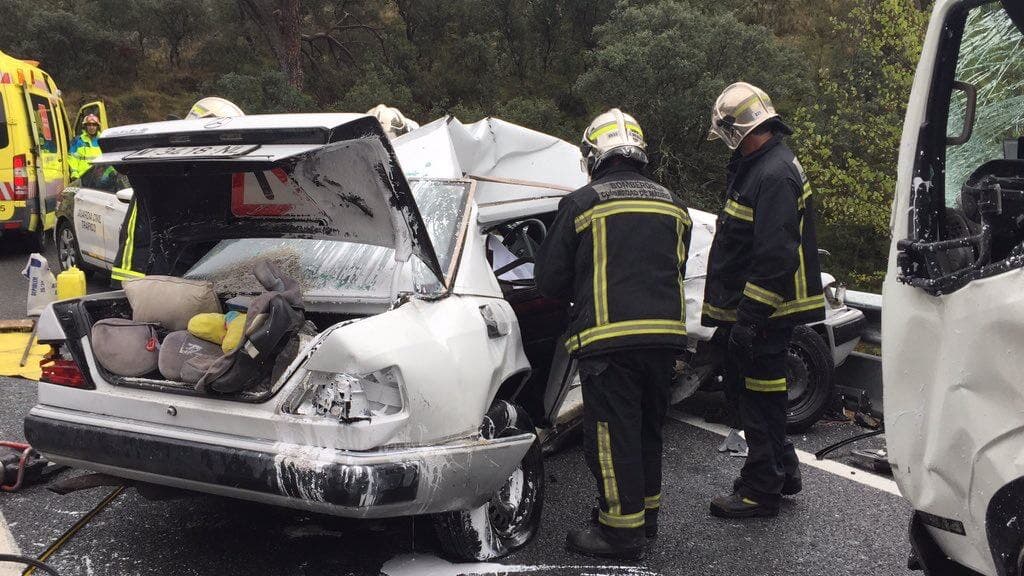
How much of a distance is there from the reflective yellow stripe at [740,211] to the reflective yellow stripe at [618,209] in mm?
544

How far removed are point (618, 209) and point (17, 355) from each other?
498 centimetres

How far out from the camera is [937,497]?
2.58 meters

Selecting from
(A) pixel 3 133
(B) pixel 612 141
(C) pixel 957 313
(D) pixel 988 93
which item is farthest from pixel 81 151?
(C) pixel 957 313

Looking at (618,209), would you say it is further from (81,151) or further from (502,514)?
(81,151)

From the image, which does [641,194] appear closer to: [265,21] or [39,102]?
[39,102]

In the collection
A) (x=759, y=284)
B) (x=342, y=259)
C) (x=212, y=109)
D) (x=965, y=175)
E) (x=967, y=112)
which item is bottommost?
(x=759, y=284)

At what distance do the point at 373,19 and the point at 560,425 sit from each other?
14858 mm

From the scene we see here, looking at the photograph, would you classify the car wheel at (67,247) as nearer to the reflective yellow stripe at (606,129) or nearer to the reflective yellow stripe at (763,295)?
the reflective yellow stripe at (606,129)

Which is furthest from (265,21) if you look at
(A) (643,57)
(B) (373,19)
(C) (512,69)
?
(A) (643,57)

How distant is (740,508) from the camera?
4.29m

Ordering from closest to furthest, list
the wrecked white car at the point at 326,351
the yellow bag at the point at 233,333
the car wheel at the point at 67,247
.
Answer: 1. the wrecked white car at the point at 326,351
2. the yellow bag at the point at 233,333
3. the car wheel at the point at 67,247

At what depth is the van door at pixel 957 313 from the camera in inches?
90.9

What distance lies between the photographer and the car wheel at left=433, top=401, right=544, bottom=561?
11.5 ft

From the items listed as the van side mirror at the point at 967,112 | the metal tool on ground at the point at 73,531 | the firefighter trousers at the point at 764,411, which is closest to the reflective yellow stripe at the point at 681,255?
the firefighter trousers at the point at 764,411
